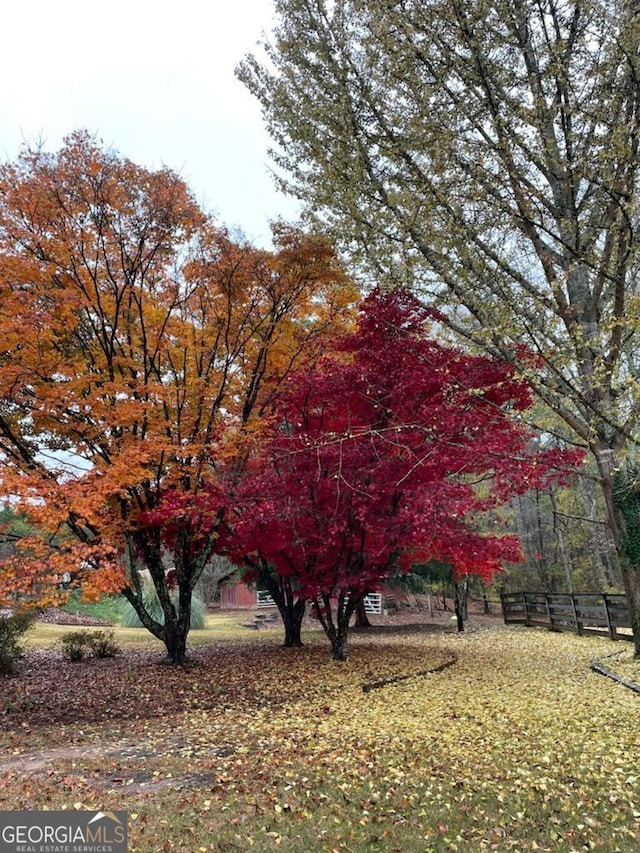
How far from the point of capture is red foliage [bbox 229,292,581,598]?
820cm

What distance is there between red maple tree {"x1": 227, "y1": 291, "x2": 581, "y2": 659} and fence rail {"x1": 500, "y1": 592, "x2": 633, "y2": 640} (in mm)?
4775

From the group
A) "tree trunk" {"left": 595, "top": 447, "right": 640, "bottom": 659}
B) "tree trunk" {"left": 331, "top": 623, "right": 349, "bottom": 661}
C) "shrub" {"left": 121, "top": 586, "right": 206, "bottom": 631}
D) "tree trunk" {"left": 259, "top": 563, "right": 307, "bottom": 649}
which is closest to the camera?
"tree trunk" {"left": 595, "top": 447, "right": 640, "bottom": 659}

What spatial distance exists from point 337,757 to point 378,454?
14.4ft

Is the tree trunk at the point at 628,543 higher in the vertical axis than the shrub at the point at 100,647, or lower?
higher

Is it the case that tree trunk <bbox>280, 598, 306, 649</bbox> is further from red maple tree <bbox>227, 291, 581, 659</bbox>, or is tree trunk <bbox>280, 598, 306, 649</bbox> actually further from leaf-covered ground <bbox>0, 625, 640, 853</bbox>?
leaf-covered ground <bbox>0, 625, 640, 853</bbox>

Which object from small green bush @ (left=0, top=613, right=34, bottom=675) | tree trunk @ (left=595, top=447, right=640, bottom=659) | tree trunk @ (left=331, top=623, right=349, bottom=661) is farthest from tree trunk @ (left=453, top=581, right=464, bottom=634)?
small green bush @ (left=0, top=613, right=34, bottom=675)

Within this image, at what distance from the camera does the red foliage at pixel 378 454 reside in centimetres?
820

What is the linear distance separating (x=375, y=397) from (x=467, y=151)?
3.64m

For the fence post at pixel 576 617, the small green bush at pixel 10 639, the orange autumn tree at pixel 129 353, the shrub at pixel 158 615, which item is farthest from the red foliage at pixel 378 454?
the shrub at pixel 158 615

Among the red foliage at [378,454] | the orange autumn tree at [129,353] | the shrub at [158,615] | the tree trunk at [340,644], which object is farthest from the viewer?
the shrub at [158,615]

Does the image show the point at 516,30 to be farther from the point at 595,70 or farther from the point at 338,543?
the point at 338,543

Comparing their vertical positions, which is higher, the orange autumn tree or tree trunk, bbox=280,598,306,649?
the orange autumn tree

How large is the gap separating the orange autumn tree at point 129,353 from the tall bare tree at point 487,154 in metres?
1.69

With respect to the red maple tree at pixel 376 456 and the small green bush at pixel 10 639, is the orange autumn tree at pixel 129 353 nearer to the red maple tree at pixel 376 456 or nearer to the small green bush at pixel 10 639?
the red maple tree at pixel 376 456
